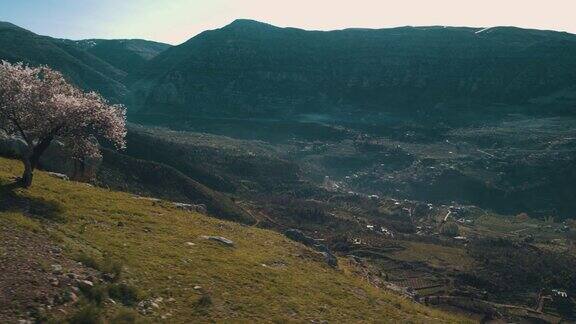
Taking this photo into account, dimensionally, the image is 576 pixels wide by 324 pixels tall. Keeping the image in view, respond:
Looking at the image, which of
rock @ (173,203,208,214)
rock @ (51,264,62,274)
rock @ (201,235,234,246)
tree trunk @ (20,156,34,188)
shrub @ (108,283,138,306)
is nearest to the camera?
rock @ (51,264,62,274)

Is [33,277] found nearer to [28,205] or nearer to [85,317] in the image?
[85,317]

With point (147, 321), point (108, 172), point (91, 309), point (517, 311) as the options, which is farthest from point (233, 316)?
point (517, 311)

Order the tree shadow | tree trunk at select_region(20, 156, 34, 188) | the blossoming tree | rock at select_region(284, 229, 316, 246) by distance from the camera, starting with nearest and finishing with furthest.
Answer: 1. the tree shadow
2. the blossoming tree
3. tree trunk at select_region(20, 156, 34, 188)
4. rock at select_region(284, 229, 316, 246)

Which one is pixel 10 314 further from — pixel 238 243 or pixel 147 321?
pixel 238 243

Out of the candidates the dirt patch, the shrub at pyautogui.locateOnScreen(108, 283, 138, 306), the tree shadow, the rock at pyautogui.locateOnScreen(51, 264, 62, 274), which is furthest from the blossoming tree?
the shrub at pyautogui.locateOnScreen(108, 283, 138, 306)

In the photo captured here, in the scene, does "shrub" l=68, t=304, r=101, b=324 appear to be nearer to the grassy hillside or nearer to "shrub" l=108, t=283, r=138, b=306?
the grassy hillside

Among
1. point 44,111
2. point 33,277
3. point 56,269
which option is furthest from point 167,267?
point 44,111
